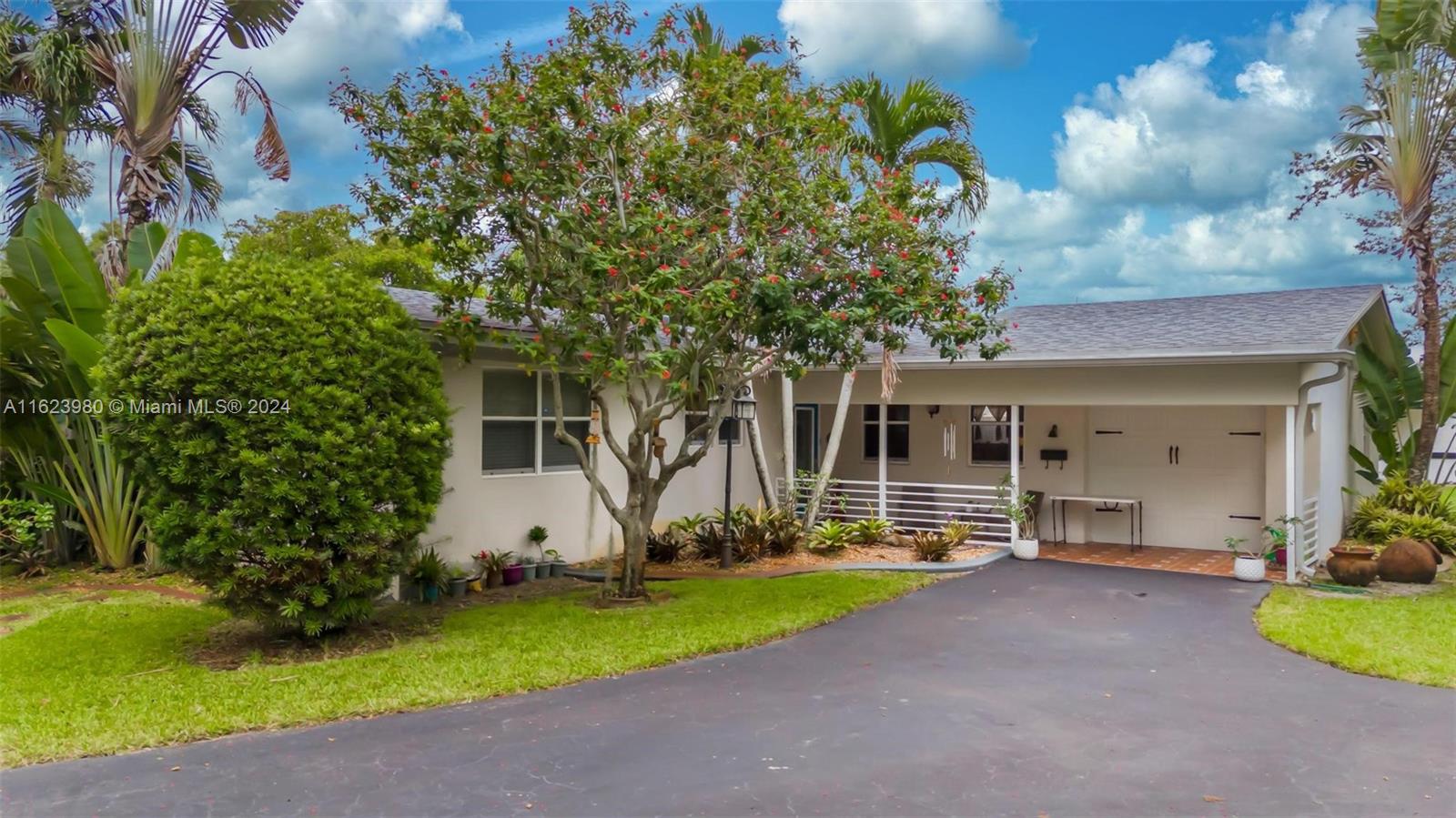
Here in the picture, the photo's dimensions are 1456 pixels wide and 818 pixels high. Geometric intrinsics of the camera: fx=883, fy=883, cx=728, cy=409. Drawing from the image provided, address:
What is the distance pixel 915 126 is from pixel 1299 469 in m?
6.69

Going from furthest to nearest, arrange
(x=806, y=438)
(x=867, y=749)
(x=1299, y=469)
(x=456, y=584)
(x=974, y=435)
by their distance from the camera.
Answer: (x=806, y=438), (x=974, y=435), (x=1299, y=469), (x=456, y=584), (x=867, y=749)

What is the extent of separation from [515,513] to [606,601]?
6.86 feet

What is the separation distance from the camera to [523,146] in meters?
8.30

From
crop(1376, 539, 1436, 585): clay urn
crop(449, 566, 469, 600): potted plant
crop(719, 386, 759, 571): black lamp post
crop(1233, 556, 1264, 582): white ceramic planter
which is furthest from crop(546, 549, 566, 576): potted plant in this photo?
crop(1376, 539, 1436, 585): clay urn

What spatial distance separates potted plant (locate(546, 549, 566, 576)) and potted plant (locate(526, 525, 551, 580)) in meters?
0.05

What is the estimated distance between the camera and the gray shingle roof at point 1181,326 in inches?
407

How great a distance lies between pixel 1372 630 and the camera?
812 cm

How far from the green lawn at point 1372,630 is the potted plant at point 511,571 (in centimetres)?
775

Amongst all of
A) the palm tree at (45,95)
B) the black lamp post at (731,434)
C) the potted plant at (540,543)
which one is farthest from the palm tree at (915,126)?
the palm tree at (45,95)

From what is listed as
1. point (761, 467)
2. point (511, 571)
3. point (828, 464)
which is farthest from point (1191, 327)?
point (511, 571)

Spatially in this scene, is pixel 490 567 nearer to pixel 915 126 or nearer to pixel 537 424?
pixel 537 424

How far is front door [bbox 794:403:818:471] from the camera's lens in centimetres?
1513

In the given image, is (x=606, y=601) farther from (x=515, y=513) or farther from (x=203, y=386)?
(x=203, y=386)

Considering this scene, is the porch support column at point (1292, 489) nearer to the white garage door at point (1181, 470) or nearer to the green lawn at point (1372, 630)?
the green lawn at point (1372, 630)
